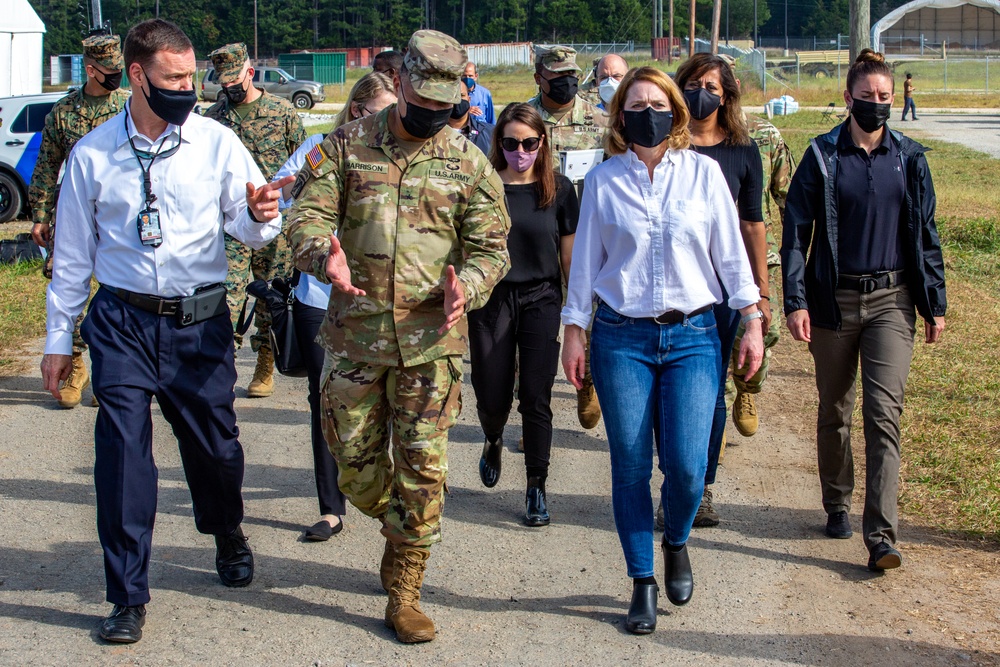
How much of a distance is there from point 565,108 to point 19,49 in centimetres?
2649

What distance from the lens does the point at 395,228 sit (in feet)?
14.1

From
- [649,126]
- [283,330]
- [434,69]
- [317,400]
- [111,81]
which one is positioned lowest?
[317,400]

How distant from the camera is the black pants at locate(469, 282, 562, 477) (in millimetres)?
5582

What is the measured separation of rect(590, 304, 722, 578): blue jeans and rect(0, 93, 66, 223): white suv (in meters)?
14.2

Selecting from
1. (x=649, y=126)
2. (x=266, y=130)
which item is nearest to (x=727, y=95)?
(x=649, y=126)

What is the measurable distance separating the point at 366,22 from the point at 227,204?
367 ft

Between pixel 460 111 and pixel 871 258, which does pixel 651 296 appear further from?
pixel 460 111

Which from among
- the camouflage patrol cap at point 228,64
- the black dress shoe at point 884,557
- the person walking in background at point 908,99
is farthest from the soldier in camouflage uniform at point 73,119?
the person walking in background at point 908,99

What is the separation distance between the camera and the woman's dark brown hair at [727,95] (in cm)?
553

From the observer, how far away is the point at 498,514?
5809mm

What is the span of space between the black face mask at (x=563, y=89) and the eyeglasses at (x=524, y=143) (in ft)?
4.62

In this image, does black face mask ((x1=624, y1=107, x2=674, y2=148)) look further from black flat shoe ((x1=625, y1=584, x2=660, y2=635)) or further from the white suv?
the white suv

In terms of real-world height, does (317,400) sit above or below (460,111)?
below

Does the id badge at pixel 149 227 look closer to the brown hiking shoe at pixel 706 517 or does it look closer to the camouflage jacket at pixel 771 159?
the brown hiking shoe at pixel 706 517
